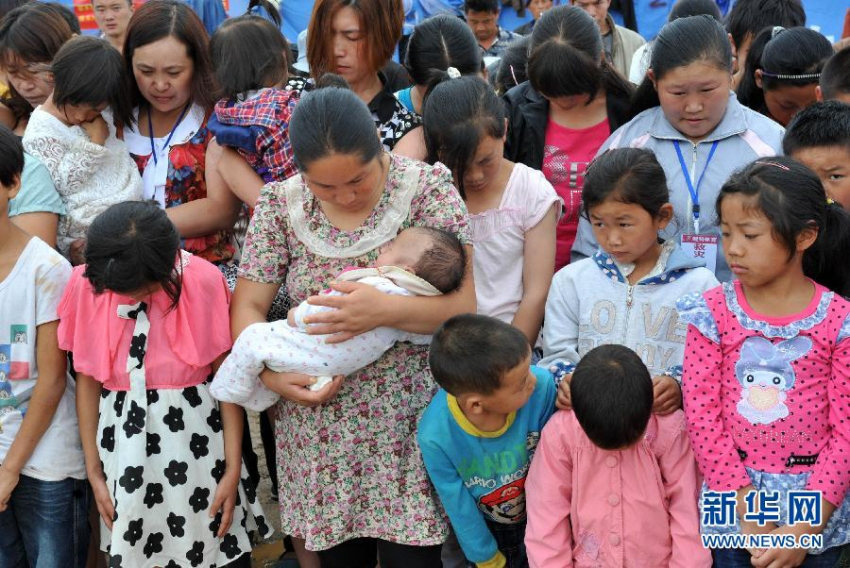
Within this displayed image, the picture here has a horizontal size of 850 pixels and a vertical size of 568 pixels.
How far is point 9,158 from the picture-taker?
2.89 metres

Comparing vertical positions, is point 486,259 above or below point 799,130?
below

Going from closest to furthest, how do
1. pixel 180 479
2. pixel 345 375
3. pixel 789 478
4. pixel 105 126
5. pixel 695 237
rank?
pixel 789 478 → pixel 345 375 → pixel 180 479 → pixel 695 237 → pixel 105 126

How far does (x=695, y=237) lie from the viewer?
3055 millimetres

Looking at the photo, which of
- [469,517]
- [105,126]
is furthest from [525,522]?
[105,126]

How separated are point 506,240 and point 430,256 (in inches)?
21.3

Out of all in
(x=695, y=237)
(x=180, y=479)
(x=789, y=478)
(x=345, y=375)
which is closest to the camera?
(x=789, y=478)

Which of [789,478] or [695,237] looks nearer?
[789,478]

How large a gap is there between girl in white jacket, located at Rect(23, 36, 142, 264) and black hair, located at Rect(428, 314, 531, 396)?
143 cm

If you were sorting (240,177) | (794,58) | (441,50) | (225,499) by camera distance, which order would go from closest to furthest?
1. (225,499)
2. (240,177)
3. (441,50)
4. (794,58)

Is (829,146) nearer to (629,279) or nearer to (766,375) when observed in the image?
(629,279)

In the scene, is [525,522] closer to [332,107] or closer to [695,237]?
[695,237]

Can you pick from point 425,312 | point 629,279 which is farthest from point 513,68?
point 425,312

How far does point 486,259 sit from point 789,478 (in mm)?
1158

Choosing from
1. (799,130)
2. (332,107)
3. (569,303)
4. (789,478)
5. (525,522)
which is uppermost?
(332,107)
